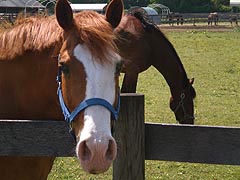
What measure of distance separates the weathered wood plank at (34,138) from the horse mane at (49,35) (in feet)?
1.65

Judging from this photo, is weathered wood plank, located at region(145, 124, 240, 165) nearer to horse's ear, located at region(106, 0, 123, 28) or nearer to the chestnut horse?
the chestnut horse

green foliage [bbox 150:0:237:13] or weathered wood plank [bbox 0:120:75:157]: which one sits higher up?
weathered wood plank [bbox 0:120:75:157]

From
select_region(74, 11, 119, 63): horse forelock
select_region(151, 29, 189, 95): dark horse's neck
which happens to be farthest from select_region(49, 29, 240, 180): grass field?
select_region(74, 11, 119, 63): horse forelock

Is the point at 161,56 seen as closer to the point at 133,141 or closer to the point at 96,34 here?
the point at 133,141

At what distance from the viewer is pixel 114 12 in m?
3.04

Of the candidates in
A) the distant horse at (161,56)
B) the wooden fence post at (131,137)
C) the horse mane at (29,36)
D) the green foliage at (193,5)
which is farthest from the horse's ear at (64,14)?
the green foliage at (193,5)

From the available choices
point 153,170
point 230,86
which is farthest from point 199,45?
point 153,170

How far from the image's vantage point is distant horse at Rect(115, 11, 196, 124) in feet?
24.4

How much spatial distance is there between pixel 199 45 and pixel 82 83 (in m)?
21.7

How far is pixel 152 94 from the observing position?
1134 centimetres

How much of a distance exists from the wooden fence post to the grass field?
284 centimetres

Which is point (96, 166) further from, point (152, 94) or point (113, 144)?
point (152, 94)

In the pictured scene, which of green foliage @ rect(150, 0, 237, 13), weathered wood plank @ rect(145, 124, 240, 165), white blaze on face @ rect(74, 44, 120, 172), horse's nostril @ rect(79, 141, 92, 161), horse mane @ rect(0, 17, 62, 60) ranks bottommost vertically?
green foliage @ rect(150, 0, 237, 13)

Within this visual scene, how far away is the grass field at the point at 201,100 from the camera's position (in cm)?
600
